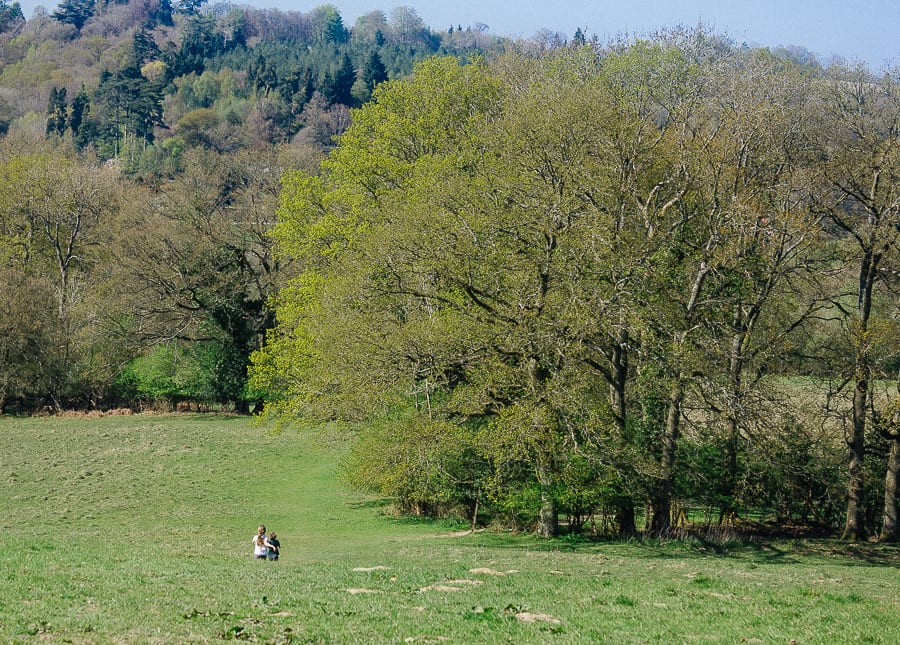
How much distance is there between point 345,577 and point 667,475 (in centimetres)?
1222

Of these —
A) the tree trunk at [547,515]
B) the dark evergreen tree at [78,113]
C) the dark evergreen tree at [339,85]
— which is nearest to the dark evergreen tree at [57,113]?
the dark evergreen tree at [78,113]

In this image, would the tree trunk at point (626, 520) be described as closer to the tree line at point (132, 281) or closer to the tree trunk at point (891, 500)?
the tree trunk at point (891, 500)

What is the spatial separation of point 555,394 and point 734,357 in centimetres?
531

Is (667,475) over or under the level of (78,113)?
under

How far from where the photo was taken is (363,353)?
86.6 ft

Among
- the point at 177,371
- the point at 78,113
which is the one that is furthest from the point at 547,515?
the point at 78,113

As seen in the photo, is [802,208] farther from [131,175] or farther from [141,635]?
[131,175]

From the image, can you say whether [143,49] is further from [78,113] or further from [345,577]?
[345,577]

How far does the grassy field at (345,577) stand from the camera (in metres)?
12.1

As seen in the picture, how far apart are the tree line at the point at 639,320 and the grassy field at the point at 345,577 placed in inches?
Result: 90.0

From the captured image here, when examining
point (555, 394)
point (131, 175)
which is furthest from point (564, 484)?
point (131, 175)

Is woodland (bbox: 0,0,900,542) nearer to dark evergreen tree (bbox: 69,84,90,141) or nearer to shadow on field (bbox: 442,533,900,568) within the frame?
shadow on field (bbox: 442,533,900,568)

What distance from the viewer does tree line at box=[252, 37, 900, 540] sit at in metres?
24.7

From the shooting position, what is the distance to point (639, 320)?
23.8 m
